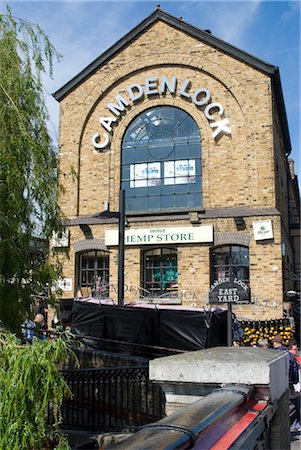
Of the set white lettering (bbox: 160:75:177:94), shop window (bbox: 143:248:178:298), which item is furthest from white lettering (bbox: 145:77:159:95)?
shop window (bbox: 143:248:178:298)

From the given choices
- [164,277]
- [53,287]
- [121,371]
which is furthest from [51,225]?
[164,277]

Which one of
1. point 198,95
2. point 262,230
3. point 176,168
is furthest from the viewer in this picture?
point 176,168

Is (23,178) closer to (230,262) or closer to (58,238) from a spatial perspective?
(58,238)

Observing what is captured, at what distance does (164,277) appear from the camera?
57.5 feet

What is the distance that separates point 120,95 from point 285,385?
16614 mm

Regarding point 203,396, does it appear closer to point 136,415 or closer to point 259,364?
point 259,364

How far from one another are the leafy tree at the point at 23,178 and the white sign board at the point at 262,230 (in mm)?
11068

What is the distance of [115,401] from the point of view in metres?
8.02

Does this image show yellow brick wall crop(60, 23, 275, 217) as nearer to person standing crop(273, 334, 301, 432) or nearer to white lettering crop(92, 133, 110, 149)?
white lettering crop(92, 133, 110, 149)

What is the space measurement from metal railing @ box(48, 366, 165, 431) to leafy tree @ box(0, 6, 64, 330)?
2545mm

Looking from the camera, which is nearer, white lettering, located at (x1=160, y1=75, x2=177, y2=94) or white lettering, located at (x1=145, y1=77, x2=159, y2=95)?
white lettering, located at (x1=160, y1=75, x2=177, y2=94)

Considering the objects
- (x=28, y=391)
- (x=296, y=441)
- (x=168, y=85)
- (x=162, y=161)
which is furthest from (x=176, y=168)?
(x=28, y=391)

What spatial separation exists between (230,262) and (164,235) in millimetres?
2496

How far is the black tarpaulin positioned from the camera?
34.4ft
